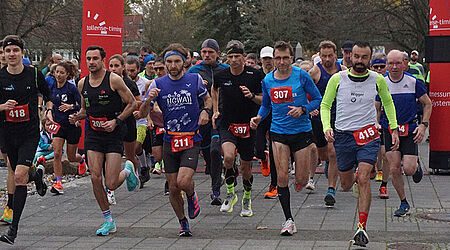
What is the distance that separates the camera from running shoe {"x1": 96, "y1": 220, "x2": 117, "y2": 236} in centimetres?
858

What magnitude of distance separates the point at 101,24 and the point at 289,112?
7527mm

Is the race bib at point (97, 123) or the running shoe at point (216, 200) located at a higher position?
the race bib at point (97, 123)

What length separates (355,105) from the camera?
828 cm

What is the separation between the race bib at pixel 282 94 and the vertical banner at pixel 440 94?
5.60 metres

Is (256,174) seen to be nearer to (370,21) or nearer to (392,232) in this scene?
(392,232)

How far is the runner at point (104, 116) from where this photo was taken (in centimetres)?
884

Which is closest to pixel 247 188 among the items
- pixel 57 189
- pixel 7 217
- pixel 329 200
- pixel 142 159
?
pixel 329 200

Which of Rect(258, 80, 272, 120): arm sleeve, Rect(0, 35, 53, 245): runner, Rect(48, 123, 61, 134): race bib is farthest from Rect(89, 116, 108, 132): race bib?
Rect(48, 123, 61, 134): race bib

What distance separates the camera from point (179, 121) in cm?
867

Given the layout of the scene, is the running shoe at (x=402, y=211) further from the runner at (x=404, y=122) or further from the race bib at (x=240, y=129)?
the race bib at (x=240, y=129)

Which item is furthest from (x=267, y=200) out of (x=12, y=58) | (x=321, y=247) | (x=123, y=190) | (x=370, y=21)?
(x=370, y=21)

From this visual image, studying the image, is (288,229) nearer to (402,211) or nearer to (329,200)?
(402,211)

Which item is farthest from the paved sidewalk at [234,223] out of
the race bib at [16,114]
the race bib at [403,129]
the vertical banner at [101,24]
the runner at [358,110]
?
the vertical banner at [101,24]

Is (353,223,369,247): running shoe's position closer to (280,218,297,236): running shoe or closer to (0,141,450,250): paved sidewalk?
(0,141,450,250): paved sidewalk
